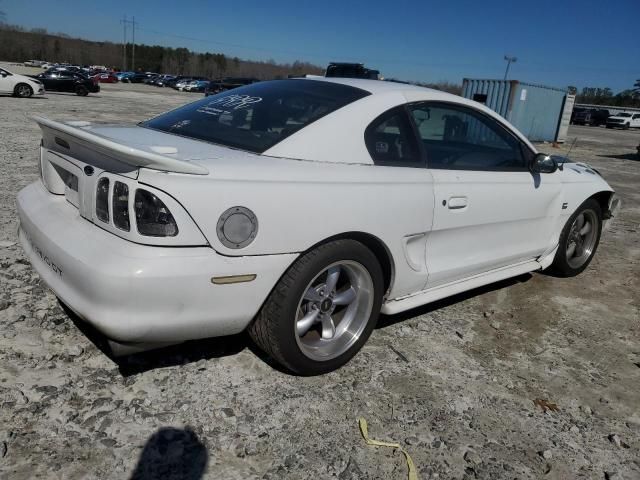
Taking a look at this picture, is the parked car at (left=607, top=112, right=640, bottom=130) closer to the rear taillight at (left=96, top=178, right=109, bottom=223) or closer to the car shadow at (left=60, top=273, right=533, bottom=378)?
the car shadow at (left=60, top=273, right=533, bottom=378)

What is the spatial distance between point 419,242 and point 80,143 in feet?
6.02

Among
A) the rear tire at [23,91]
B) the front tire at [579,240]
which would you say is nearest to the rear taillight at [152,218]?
the front tire at [579,240]

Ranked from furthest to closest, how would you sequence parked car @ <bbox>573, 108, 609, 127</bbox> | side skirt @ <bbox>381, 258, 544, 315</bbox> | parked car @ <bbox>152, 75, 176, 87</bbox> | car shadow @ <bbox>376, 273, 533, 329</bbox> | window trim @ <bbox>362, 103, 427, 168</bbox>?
parked car @ <bbox>152, 75, 176, 87</bbox> → parked car @ <bbox>573, 108, 609, 127</bbox> → car shadow @ <bbox>376, 273, 533, 329</bbox> → side skirt @ <bbox>381, 258, 544, 315</bbox> → window trim @ <bbox>362, 103, 427, 168</bbox>

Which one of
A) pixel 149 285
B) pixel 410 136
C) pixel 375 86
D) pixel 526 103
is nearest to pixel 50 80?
pixel 526 103

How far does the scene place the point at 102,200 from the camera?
2244mm

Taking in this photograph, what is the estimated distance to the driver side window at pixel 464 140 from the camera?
3130 millimetres

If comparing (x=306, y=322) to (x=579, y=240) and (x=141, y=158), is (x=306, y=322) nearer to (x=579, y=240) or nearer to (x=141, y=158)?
(x=141, y=158)

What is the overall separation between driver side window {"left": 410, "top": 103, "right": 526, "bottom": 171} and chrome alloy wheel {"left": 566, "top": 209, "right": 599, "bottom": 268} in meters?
1.30

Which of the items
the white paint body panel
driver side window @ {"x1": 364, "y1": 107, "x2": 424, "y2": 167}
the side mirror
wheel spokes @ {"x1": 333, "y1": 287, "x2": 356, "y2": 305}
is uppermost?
driver side window @ {"x1": 364, "y1": 107, "x2": 424, "y2": 167}

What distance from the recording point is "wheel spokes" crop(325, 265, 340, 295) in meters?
2.69

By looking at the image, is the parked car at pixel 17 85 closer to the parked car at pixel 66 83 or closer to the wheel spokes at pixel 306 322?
the parked car at pixel 66 83

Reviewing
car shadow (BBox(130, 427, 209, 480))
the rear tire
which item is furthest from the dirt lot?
the rear tire

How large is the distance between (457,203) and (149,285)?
6.11ft

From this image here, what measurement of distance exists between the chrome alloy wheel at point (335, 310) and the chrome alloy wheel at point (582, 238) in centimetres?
257
